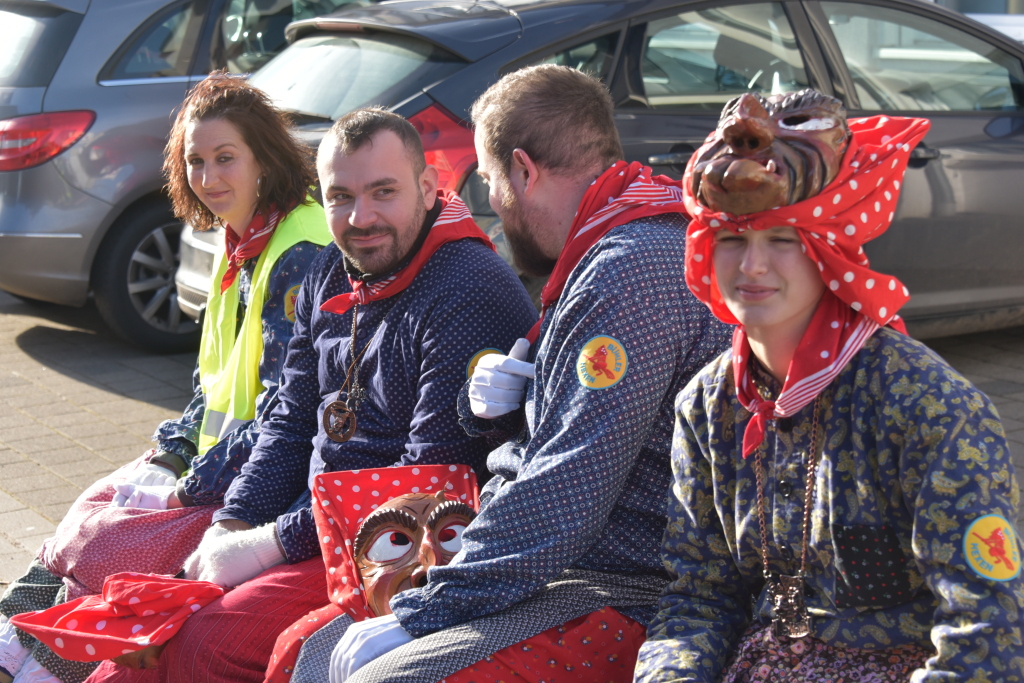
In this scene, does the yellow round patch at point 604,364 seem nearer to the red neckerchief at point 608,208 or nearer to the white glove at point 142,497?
the red neckerchief at point 608,208

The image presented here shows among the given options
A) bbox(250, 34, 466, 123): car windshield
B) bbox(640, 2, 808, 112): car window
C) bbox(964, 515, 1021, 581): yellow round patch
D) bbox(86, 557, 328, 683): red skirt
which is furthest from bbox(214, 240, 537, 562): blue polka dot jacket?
bbox(640, 2, 808, 112): car window

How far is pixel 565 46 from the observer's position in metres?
4.56

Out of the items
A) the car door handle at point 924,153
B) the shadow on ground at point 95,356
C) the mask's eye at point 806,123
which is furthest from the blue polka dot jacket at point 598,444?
the shadow on ground at point 95,356

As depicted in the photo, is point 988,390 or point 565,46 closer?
point 565,46

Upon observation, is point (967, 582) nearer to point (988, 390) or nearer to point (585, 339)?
point (585, 339)

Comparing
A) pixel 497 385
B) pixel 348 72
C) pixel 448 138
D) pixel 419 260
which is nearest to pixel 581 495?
pixel 497 385

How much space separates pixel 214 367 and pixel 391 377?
105cm

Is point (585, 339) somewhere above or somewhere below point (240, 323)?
above

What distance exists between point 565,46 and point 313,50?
1.30 metres

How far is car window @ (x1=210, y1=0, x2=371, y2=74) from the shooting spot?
21.6 ft

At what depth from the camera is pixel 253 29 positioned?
6.76 metres

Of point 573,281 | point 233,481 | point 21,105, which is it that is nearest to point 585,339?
point 573,281

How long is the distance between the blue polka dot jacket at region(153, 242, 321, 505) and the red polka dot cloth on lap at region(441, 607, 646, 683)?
1.30 meters

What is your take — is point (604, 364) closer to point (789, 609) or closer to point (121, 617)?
point (789, 609)
